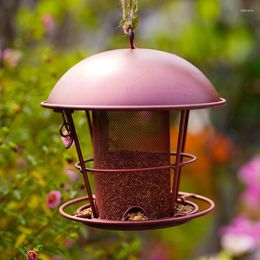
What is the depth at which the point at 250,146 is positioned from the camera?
8.34 metres

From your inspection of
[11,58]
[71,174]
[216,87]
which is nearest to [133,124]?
[71,174]

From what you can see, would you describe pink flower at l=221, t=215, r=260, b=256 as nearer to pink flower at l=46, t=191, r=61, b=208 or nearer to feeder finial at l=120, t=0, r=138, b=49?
pink flower at l=46, t=191, r=61, b=208

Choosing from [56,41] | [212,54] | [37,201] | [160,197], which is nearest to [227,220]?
[212,54]

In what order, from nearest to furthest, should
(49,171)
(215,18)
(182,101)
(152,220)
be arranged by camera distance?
(182,101), (152,220), (49,171), (215,18)

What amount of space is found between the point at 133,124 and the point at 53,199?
0.57 metres

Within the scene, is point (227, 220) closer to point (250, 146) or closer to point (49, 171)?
point (250, 146)

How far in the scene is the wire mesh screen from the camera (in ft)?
8.03

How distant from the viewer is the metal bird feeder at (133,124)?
2115 millimetres

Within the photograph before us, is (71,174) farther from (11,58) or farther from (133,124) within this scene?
(133,124)

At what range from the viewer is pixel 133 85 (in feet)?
6.97

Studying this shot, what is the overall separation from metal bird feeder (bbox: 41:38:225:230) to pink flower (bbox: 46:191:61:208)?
14 centimetres

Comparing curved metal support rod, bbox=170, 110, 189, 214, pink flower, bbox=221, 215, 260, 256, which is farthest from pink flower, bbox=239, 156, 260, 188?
curved metal support rod, bbox=170, 110, 189, 214

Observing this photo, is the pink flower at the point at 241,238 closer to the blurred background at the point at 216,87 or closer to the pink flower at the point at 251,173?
the blurred background at the point at 216,87

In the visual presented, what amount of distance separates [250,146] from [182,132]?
6.04 m
